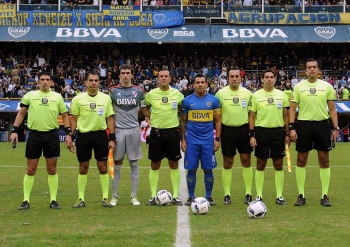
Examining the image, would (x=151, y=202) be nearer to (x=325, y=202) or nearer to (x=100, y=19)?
(x=325, y=202)

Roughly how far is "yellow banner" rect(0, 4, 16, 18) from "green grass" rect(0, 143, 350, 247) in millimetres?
27387

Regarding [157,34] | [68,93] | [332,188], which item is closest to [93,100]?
[332,188]

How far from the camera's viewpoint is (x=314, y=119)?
11.4 meters

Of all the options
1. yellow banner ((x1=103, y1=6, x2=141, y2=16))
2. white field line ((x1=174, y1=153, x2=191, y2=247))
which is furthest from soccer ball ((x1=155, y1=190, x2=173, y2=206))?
yellow banner ((x1=103, y1=6, x2=141, y2=16))

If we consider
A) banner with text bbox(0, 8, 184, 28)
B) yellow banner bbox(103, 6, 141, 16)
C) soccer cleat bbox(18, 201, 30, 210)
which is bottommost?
soccer cleat bbox(18, 201, 30, 210)

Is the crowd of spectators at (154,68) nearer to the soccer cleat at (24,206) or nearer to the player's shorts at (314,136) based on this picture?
the player's shorts at (314,136)

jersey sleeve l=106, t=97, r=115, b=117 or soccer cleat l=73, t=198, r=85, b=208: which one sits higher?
jersey sleeve l=106, t=97, r=115, b=117

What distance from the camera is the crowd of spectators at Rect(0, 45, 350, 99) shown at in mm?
38125

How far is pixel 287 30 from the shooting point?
40.7m

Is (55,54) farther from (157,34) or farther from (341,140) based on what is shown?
(341,140)

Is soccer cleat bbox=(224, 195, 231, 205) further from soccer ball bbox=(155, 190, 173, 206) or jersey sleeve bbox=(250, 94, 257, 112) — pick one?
jersey sleeve bbox=(250, 94, 257, 112)

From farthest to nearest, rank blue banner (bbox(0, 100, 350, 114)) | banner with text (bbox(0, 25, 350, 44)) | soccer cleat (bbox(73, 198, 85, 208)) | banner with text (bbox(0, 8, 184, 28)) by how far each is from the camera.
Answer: banner with text (bbox(0, 8, 184, 28)) → banner with text (bbox(0, 25, 350, 44)) → blue banner (bbox(0, 100, 350, 114)) → soccer cleat (bbox(73, 198, 85, 208))

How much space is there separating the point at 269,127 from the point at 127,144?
2246 millimetres

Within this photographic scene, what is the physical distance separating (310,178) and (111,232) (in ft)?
26.9
